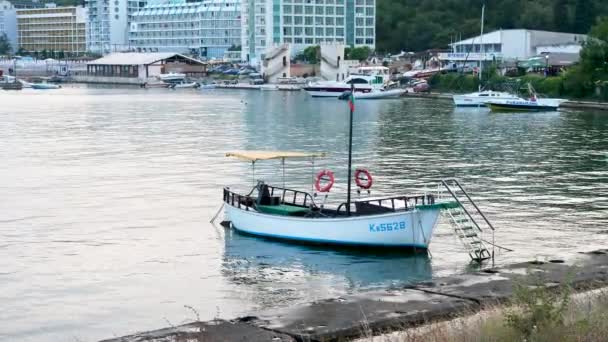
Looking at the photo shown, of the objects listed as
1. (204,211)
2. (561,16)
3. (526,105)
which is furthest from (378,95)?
(204,211)

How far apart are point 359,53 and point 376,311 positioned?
146m

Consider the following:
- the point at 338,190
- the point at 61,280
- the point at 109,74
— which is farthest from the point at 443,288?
the point at 109,74

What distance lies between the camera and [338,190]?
116 ft

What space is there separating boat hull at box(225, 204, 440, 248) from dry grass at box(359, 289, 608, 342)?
35.4 feet

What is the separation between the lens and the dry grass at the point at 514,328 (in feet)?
37.6

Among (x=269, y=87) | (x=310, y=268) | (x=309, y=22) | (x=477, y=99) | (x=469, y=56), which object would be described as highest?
(x=309, y=22)

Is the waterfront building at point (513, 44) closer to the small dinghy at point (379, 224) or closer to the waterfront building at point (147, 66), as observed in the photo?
the waterfront building at point (147, 66)

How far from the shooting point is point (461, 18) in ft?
500

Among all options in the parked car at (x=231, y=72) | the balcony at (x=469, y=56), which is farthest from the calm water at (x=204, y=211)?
the parked car at (x=231, y=72)

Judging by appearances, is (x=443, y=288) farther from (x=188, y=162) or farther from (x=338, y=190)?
(x=188, y=162)

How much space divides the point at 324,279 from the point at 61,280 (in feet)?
19.5

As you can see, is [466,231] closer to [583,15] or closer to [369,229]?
[369,229]

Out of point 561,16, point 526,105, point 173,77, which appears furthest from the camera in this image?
point 173,77

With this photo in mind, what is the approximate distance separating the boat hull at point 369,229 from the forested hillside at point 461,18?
368 ft
